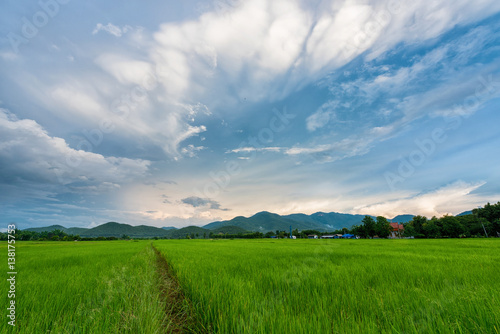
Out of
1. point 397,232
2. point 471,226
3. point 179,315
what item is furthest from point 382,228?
point 179,315

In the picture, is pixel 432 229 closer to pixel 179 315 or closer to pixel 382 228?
pixel 382 228

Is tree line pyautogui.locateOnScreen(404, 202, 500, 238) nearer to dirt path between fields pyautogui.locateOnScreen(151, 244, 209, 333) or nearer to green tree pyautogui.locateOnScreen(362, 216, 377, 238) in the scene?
green tree pyautogui.locateOnScreen(362, 216, 377, 238)

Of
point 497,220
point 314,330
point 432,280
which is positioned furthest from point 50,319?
point 497,220

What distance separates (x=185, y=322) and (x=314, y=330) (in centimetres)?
229

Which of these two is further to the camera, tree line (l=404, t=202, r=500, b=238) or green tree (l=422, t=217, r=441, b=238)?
green tree (l=422, t=217, r=441, b=238)

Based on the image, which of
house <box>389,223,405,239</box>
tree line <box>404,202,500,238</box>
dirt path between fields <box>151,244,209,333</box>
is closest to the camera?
dirt path between fields <box>151,244,209,333</box>

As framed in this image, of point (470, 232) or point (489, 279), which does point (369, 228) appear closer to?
point (470, 232)

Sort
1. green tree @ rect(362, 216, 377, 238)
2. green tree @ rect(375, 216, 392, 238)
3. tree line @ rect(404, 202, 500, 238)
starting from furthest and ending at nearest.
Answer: green tree @ rect(362, 216, 377, 238) < green tree @ rect(375, 216, 392, 238) < tree line @ rect(404, 202, 500, 238)

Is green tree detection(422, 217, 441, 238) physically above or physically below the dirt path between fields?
above

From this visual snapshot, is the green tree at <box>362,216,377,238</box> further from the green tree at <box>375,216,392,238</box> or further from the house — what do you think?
the house

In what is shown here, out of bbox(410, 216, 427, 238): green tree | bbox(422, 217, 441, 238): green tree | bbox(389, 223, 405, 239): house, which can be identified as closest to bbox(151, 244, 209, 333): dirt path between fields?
bbox(422, 217, 441, 238): green tree

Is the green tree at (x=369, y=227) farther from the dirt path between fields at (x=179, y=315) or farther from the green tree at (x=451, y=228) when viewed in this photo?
the dirt path between fields at (x=179, y=315)

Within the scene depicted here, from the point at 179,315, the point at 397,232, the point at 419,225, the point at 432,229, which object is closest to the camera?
the point at 179,315

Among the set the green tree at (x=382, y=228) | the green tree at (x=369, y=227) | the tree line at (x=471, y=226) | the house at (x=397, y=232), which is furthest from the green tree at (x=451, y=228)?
the house at (x=397, y=232)
